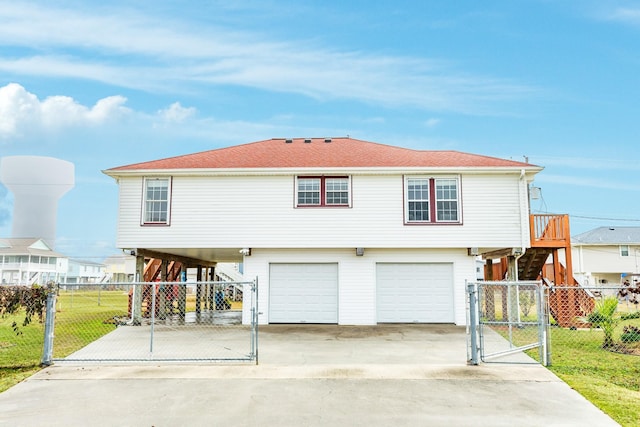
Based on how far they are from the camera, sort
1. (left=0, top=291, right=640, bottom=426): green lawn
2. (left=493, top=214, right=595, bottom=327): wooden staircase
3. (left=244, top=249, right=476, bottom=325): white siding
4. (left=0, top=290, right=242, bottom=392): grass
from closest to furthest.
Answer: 1. (left=0, top=291, right=640, bottom=426): green lawn
2. (left=0, top=290, right=242, bottom=392): grass
3. (left=244, top=249, right=476, bottom=325): white siding
4. (left=493, top=214, right=595, bottom=327): wooden staircase

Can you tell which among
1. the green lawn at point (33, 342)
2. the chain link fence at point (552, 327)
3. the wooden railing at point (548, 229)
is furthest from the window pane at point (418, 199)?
the green lawn at point (33, 342)

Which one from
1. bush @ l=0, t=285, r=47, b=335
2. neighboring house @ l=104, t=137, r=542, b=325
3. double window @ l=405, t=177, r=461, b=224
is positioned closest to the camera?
bush @ l=0, t=285, r=47, b=335

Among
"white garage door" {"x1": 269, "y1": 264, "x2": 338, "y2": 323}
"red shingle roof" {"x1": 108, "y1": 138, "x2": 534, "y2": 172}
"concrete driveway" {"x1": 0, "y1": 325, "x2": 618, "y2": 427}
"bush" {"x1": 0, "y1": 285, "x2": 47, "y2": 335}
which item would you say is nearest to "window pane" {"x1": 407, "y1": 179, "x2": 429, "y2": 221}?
"red shingle roof" {"x1": 108, "y1": 138, "x2": 534, "y2": 172}

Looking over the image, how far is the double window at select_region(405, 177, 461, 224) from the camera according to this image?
55.2ft

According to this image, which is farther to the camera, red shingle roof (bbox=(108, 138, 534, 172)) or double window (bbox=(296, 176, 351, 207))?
red shingle roof (bbox=(108, 138, 534, 172))

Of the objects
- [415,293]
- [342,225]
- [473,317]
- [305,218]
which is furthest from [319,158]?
[473,317]

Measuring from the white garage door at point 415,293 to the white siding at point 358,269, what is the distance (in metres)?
0.22

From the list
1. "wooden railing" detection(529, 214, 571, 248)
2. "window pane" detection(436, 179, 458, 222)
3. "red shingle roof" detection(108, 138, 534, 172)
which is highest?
"red shingle roof" detection(108, 138, 534, 172)

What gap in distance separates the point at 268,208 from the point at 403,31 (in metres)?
10.2

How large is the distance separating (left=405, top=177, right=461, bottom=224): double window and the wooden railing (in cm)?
320

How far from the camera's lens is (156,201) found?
17.1 meters

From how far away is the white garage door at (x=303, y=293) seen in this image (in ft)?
56.3

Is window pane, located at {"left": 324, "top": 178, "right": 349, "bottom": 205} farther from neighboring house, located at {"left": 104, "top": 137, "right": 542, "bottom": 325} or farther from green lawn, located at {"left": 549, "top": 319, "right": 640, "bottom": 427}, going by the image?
green lawn, located at {"left": 549, "top": 319, "right": 640, "bottom": 427}

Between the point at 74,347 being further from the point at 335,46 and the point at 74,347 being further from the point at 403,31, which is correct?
the point at 403,31
